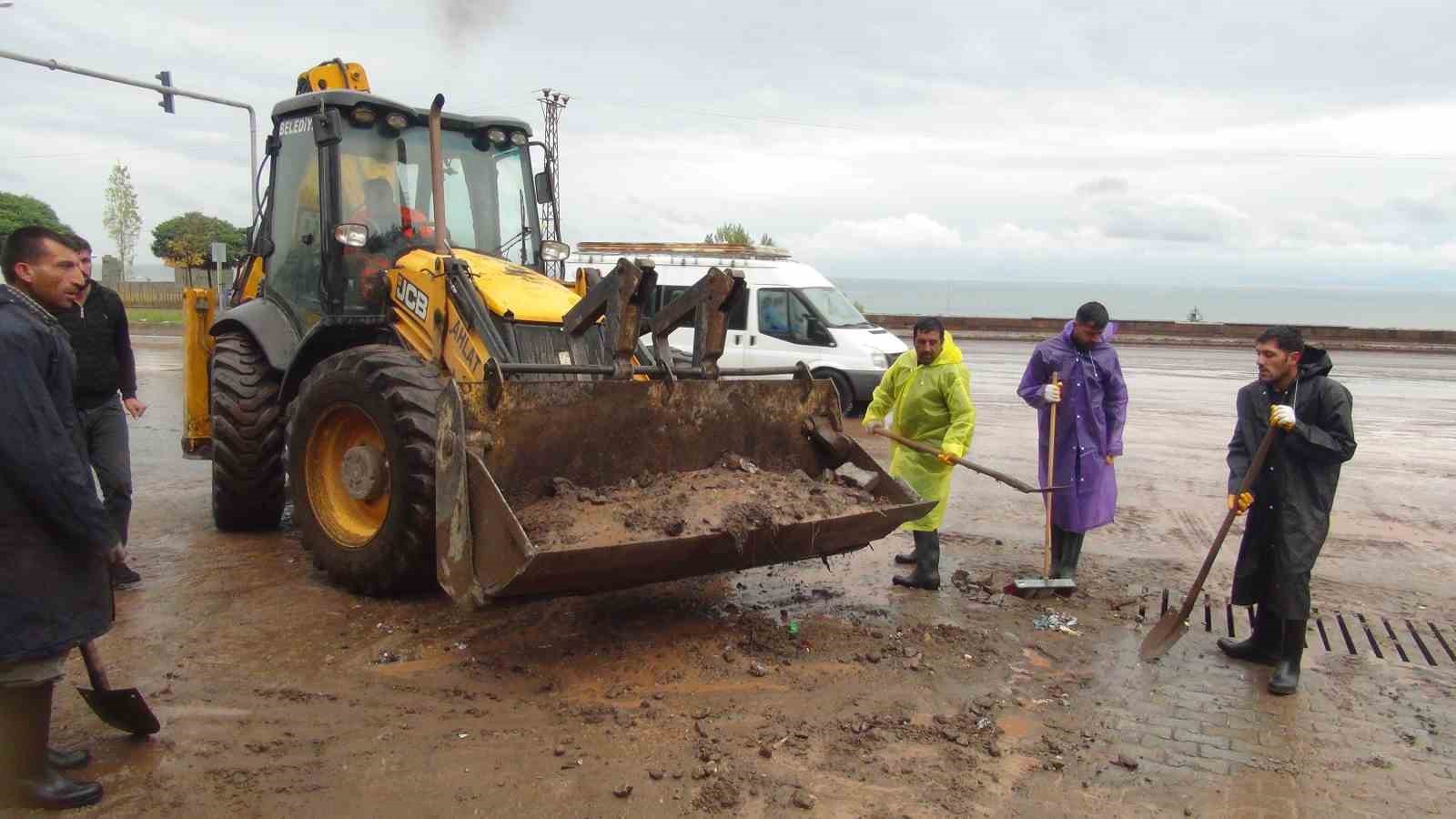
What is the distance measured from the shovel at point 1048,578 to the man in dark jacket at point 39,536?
466 centimetres

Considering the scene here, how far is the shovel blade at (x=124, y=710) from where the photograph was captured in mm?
3814

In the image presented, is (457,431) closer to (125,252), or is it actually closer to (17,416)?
(17,416)

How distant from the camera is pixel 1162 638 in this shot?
5211 millimetres

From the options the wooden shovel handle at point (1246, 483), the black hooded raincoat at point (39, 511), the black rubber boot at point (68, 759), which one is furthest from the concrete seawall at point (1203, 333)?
the black hooded raincoat at point (39, 511)

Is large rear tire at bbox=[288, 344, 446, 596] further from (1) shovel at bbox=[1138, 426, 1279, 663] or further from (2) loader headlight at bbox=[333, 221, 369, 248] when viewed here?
(1) shovel at bbox=[1138, 426, 1279, 663]

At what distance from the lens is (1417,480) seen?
9.88m

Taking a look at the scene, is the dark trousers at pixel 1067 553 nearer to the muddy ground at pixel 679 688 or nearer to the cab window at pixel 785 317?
the muddy ground at pixel 679 688

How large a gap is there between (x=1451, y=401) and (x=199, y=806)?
18619 millimetres

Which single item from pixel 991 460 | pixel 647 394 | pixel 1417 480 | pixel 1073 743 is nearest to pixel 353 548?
pixel 647 394

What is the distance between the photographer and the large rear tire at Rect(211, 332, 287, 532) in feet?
22.1

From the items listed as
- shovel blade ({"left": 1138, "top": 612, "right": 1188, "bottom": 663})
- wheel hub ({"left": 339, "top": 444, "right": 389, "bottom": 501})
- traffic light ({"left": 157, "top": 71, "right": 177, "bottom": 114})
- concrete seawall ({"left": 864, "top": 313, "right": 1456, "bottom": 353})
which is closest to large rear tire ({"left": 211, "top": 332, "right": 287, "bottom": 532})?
wheel hub ({"left": 339, "top": 444, "right": 389, "bottom": 501})

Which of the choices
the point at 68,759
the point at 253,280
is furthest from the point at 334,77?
the point at 68,759

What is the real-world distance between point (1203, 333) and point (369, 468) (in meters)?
31.4

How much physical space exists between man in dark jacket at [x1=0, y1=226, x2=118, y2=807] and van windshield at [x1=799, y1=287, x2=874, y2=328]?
34.9ft
